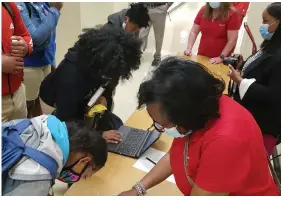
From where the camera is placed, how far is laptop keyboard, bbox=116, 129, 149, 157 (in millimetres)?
1561

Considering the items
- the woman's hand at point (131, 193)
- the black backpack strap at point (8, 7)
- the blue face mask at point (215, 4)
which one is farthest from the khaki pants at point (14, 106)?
the blue face mask at point (215, 4)

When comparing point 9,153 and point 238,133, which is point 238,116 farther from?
point 9,153

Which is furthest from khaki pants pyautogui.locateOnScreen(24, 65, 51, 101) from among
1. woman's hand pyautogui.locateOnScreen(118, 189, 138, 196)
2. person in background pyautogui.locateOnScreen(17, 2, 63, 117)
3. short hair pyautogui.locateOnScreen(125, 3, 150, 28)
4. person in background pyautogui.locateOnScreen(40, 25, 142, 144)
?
woman's hand pyautogui.locateOnScreen(118, 189, 138, 196)

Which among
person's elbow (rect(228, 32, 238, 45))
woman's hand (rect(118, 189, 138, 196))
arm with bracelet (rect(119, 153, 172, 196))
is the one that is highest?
person's elbow (rect(228, 32, 238, 45))

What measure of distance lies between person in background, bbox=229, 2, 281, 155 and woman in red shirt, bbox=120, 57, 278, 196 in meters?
0.72

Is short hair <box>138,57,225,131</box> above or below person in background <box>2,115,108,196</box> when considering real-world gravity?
above

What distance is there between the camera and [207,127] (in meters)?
0.96

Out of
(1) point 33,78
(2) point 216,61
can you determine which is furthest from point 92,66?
(2) point 216,61

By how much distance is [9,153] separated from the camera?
99cm

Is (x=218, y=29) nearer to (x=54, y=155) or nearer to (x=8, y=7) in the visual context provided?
(x=8, y=7)

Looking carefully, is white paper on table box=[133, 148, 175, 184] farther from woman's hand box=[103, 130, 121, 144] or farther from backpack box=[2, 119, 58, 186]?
backpack box=[2, 119, 58, 186]

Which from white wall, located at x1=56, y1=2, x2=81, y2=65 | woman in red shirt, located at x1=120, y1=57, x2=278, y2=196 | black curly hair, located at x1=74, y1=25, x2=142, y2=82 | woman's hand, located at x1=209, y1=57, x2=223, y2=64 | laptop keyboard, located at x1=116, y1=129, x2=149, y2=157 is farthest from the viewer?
white wall, located at x1=56, y1=2, x2=81, y2=65

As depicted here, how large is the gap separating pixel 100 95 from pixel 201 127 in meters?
0.81

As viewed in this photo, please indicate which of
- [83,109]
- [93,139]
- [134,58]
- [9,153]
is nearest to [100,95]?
[83,109]
